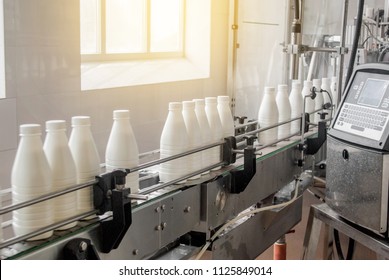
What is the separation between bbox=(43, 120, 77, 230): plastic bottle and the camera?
0.84m

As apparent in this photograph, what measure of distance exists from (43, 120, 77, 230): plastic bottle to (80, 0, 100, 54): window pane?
68.4 inches

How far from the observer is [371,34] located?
2.15 metres

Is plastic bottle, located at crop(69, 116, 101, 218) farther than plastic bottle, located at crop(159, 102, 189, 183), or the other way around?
plastic bottle, located at crop(159, 102, 189, 183)

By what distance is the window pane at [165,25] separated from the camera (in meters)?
3.00

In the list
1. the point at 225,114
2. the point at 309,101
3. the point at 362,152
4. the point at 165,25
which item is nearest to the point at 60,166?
the point at 225,114

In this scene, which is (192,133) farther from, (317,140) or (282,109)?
(317,140)

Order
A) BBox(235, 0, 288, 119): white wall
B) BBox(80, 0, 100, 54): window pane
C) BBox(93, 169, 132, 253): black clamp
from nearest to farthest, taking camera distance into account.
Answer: BBox(93, 169, 132, 253): black clamp, BBox(80, 0, 100, 54): window pane, BBox(235, 0, 288, 119): white wall

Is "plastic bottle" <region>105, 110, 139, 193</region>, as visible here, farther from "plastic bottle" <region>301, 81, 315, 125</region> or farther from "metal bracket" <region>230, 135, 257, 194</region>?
"plastic bottle" <region>301, 81, 315, 125</region>

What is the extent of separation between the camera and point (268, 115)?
1521mm

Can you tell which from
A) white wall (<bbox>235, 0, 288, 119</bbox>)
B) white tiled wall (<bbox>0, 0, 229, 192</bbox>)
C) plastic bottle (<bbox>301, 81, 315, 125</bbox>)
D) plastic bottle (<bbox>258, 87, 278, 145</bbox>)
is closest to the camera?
plastic bottle (<bbox>258, 87, 278, 145</bbox>)

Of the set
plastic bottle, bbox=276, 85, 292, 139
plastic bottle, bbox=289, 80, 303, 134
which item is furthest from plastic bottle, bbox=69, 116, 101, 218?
plastic bottle, bbox=289, 80, 303, 134

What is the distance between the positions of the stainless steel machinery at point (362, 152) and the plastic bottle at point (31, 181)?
780 millimetres

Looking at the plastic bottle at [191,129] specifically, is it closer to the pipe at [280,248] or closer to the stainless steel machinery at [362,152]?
the stainless steel machinery at [362,152]
